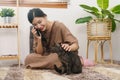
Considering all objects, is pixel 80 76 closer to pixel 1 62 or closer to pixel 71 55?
Answer: pixel 71 55

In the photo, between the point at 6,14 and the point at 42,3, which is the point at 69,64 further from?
the point at 42,3

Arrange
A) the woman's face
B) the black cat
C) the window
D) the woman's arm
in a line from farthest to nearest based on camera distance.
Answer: the window, the woman's arm, the woman's face, the black cat

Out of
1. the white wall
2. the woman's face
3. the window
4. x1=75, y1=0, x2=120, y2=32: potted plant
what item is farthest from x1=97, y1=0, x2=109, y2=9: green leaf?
the woman's face

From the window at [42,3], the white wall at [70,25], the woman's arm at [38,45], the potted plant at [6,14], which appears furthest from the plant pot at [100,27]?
the potted plant at [6,14]

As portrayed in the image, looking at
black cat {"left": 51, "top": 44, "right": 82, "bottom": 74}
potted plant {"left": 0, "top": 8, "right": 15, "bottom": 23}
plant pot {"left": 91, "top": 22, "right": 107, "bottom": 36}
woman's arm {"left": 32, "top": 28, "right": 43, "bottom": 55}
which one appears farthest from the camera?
plant pot {"left": 91, "top": 22, "right": 107, "bottom": 36}

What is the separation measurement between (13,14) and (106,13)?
1191 millimetres

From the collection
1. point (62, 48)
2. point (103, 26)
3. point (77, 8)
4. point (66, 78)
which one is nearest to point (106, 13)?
point (103, 26)

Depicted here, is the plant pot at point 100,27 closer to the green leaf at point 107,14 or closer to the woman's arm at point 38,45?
the green leaf at point 107,14

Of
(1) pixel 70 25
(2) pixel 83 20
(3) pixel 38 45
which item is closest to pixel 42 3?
(1) pixel 70 25

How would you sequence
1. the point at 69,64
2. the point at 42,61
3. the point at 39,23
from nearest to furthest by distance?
the point at 69,64 < the point at 39,23 < the point at 42,61

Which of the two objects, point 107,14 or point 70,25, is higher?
point 107,14

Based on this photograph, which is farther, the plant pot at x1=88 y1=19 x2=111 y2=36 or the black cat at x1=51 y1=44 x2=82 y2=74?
the plant pot at x1=88 y1=19 x2=111 y2=36

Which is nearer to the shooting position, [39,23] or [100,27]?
[39,23]

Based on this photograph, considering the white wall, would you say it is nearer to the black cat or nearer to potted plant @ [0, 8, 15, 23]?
potted plant @ [0, 8, 15, 23]
